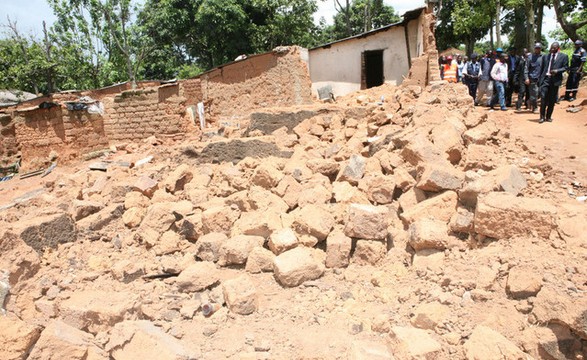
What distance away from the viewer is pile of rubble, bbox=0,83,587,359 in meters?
2.61

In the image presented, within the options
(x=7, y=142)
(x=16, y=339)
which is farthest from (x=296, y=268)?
(x=7, y=142)

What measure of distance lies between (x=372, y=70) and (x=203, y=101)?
15.4ft

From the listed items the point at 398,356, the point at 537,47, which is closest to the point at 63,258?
the point at 398,356

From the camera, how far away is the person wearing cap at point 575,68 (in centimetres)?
786

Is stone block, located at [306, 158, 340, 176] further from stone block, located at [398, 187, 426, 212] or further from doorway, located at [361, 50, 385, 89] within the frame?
doorway, located at [361, 50, 385, 89]

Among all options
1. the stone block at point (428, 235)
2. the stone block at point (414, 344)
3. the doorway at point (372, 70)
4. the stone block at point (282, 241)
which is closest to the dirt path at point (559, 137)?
the stone block at point (428, 235)

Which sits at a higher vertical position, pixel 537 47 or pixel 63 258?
pixel 537 47

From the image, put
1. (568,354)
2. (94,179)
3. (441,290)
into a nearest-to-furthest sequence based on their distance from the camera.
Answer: (568,354) → (441,290) → (94,179)

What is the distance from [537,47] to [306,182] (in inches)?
230

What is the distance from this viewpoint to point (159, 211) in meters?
4.61

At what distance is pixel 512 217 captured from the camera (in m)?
3.11

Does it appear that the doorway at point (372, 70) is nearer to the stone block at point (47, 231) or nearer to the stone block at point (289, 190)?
the stone block at point (289, 190)

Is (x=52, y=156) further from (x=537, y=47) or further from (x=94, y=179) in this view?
(x=537, y=47)

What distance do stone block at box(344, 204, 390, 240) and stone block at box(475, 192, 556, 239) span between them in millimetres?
822
